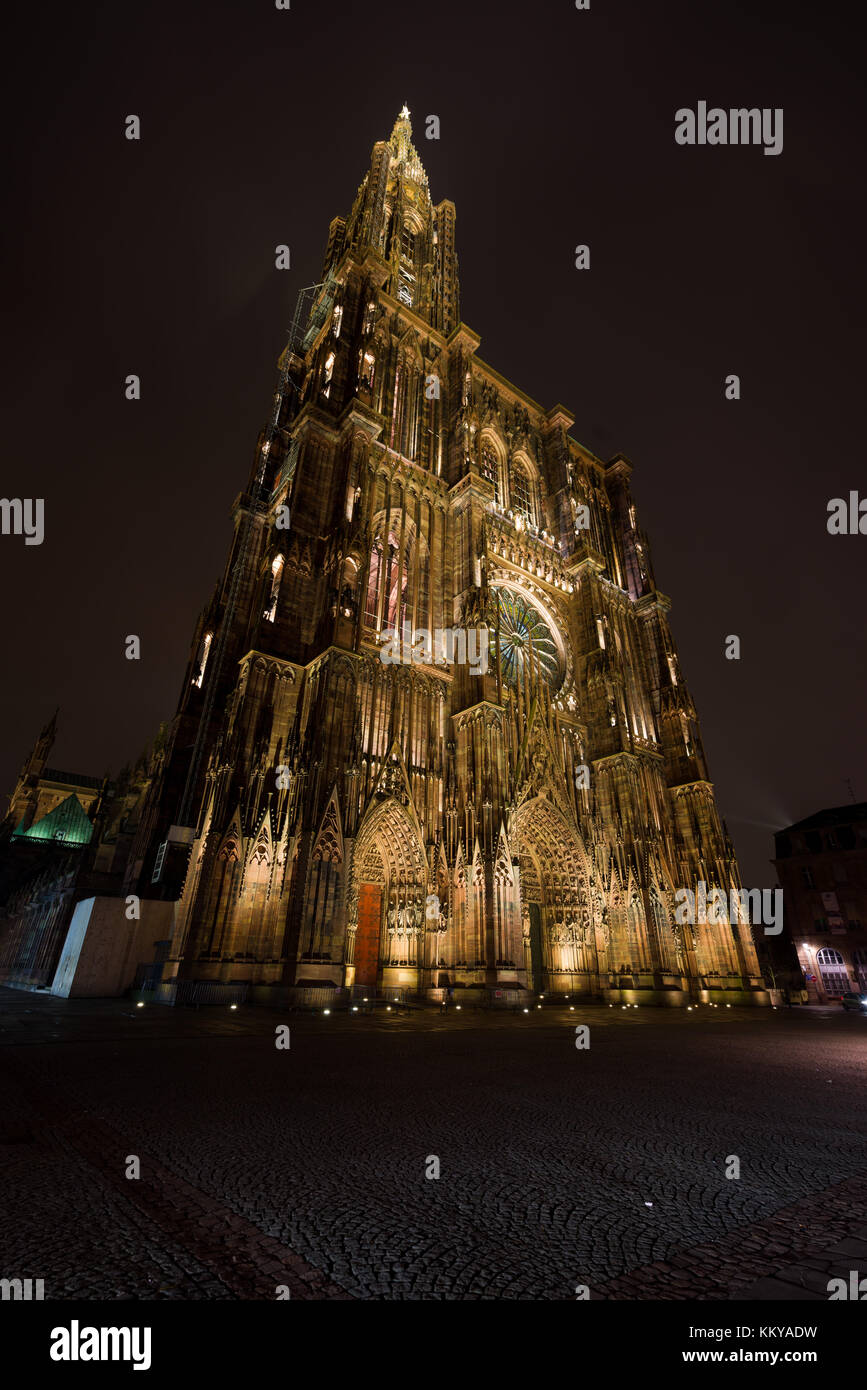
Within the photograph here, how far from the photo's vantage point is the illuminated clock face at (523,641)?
27.6 meters

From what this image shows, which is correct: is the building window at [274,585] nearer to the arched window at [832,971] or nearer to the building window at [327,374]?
the building window at [327,374]

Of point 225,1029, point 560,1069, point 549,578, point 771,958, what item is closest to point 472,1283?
point 560,1069

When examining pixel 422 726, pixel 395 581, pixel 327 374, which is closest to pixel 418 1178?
pixel 422 726

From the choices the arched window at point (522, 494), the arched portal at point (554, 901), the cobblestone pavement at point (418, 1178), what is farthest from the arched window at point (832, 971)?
the cobblestone pavement at point (418, 1178)

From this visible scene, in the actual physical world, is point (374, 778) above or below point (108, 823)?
above

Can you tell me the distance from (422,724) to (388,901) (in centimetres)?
668

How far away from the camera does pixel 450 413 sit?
32.3m

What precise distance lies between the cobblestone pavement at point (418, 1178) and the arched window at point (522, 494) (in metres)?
31.1

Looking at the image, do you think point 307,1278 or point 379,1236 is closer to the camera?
point 307,1278

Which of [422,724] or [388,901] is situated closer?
[388,901]

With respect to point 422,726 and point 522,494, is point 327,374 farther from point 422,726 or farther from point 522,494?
→ point 422,726

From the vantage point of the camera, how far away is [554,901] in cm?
2370

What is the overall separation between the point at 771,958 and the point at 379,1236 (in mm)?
53777
